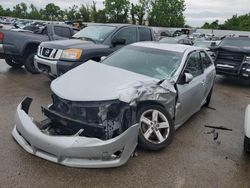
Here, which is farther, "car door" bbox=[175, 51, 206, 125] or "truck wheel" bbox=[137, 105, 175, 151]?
"car door" bbox=[175, 51, 206, 125]

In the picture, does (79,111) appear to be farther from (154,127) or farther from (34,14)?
(34,14)

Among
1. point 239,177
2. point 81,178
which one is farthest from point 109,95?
point 239,177

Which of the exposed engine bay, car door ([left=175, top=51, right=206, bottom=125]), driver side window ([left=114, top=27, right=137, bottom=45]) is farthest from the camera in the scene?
driver side window ([left=114, top=27, right=137, bottom=45])

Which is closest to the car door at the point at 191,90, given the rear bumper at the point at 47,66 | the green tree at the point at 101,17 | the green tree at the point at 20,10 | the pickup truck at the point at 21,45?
the rear bumper at the point at 47,66

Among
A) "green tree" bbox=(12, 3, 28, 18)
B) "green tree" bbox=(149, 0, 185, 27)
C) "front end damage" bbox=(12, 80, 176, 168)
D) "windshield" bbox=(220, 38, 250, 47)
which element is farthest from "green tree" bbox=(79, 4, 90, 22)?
"front end damage" bbox=(12, 80, 176, 168)

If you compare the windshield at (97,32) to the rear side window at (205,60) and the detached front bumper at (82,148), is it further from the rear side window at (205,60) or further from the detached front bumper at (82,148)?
the detached front bumper at (82,148)

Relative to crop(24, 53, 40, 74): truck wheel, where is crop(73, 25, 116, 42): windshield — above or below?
above

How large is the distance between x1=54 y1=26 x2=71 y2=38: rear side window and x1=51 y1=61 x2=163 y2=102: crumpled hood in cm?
569

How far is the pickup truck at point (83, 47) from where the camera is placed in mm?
6703

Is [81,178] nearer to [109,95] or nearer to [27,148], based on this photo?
[27,148]

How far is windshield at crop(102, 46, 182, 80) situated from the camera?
15.7 feet

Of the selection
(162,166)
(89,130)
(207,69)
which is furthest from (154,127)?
(207,69)

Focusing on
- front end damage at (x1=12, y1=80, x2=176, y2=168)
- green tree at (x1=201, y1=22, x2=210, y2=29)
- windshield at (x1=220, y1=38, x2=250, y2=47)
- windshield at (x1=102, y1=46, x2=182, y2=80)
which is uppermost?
windshield at (x1=102, y1=46, x2=182, y2=80)

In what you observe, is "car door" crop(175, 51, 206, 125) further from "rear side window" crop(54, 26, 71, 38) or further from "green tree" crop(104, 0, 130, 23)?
"green tree" crop(104, 0, 130, 23)
